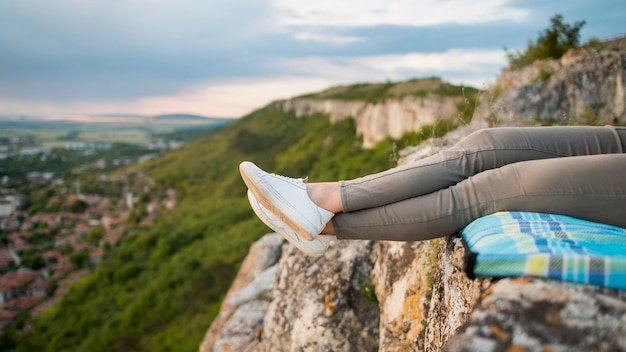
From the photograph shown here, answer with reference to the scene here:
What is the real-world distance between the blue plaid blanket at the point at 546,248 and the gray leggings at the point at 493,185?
8 centimetres

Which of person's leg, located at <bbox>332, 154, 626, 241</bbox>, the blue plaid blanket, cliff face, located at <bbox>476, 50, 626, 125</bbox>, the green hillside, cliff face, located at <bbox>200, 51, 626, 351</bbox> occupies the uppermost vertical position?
cliff face, located at <bbox>476, 50, 626, 125</bbox>

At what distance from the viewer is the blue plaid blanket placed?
3.93 feet

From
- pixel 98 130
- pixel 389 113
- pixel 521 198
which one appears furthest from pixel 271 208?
pixel 98 130

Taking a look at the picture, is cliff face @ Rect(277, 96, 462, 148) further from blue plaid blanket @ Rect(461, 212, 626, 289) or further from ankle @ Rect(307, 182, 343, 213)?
blue plaid blanket @ Rect(461, 212, 626, 289)

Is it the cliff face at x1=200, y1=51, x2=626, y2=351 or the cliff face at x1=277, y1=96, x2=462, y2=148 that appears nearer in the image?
the cliff face at x1=200, y1=51, x2=626, y2=351

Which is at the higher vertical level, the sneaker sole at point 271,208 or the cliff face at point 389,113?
the cliff face at point 389,113

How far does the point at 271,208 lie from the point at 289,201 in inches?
5.4

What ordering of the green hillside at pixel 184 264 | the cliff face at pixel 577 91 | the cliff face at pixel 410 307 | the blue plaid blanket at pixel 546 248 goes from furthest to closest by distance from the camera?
1. the green hillside at pixel 184 264
2. the cliff face at pixel 577 91
3. the blue plaid blanket at pixel 546 248
4. the cliff face at pixel 410 307

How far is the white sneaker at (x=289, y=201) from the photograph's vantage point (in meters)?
2.08

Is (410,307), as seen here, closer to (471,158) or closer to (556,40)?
(471,158)

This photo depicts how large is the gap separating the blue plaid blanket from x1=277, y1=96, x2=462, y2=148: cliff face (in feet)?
57.3

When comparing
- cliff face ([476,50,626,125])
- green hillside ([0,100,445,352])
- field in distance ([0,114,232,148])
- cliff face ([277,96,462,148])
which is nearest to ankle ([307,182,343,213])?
green hillside ([0,100,445,352])

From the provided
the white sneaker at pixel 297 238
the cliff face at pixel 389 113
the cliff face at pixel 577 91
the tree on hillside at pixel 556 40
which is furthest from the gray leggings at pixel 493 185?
the cliff face at pixel 389 113

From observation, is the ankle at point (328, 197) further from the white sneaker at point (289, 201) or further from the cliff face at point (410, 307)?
the cliff face at point (410, 307)
